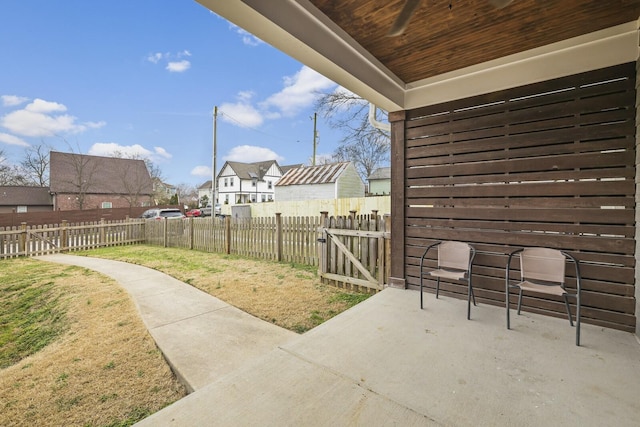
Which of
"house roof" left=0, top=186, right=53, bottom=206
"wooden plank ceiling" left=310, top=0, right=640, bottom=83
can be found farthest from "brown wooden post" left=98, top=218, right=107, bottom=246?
"house roof" left=0, top=186, right=53, bottom=206

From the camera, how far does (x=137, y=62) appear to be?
2333cm

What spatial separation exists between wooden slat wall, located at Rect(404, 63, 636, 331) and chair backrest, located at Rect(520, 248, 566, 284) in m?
0.24

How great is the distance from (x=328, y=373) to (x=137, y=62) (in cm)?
3009

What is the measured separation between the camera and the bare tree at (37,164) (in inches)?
923

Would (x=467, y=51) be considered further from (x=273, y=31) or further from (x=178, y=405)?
(x=178, y=405)

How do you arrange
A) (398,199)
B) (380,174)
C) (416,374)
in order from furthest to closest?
(380,174)
(398,199)
(416,374)

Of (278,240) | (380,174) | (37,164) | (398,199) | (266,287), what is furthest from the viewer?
(380,174)

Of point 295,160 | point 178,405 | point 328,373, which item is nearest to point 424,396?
point 328,373

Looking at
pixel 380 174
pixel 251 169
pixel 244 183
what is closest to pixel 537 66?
pixel 380 174

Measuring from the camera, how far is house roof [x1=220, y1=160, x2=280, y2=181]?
113 feet

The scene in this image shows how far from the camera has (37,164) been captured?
24312 mm

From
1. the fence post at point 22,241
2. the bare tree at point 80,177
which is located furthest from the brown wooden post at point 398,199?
the bare tree at point 80,177

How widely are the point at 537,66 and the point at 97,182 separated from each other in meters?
29.9

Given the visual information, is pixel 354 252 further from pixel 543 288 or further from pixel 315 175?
pixel 315 175
